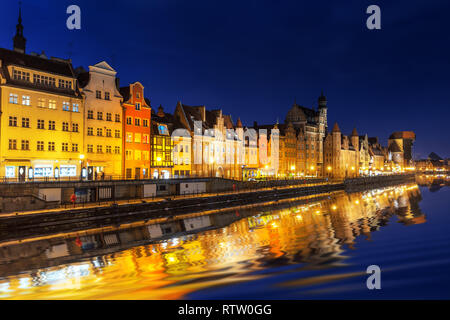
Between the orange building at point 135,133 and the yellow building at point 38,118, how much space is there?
8.55 meters

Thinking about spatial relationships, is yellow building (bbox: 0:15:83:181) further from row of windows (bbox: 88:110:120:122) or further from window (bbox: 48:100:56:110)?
row of windows (bbox: 88:110:120:122)

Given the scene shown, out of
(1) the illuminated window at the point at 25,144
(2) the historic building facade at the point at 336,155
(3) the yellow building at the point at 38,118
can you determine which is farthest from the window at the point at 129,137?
(2) the historic building facade at the point at 336,155

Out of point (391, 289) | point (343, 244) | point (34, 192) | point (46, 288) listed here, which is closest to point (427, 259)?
point (343, 244)

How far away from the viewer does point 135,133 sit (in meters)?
59.3

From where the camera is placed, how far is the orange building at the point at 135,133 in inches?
2283

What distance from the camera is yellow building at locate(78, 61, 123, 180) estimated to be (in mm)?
52125

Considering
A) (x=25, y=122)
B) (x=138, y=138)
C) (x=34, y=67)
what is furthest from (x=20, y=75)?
(x=138, y=138)

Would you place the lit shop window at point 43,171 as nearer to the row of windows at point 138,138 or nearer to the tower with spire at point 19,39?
the row of windows at point 138,138

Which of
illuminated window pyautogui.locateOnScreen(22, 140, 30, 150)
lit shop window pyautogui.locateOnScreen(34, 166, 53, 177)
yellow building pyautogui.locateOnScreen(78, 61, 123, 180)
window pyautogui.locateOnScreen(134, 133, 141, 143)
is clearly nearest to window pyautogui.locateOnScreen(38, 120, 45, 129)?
illuminated window pyautogui.locateOnScreen(22, 140, 30, 150)

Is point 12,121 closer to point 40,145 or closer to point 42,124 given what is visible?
point 42,124

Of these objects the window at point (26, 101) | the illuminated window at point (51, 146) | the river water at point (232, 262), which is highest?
the window at point (26, 101)

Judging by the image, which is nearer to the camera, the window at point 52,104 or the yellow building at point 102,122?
the window at point 52,104

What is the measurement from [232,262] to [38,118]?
3512cm
